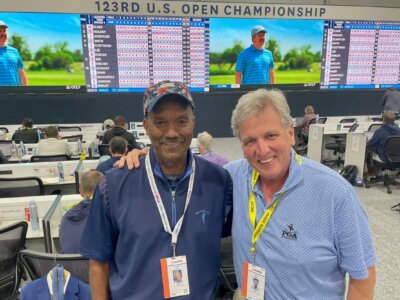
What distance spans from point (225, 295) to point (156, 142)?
208 centimetres

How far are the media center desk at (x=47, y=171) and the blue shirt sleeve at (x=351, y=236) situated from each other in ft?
11.1

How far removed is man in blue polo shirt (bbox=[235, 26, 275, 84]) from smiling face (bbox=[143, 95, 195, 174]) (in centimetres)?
781

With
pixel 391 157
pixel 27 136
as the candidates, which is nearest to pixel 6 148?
pixel 27 136

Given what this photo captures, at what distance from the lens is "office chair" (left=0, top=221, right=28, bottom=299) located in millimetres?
2342

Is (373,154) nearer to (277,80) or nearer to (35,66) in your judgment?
(277,80)

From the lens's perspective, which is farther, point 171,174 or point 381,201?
point 381,201

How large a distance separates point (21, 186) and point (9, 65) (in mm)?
5648

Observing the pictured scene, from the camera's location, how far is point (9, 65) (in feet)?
26.0

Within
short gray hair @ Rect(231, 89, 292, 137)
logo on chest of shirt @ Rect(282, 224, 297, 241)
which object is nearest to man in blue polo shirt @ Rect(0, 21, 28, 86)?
short gray hair @ Rect(231, 89, 292, 137)

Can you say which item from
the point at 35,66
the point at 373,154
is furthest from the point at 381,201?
the point at 35,66

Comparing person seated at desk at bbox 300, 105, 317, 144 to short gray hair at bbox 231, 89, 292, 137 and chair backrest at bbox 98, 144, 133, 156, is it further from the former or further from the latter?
short gray hair at bbox 231, 89, 292, 137

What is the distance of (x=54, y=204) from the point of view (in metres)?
2.79

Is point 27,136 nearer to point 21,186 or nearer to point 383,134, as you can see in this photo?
point 21,186

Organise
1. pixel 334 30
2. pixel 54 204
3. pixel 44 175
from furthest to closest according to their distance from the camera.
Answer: pixel 334 30 → pixel 44 175 → pixel 54 204
